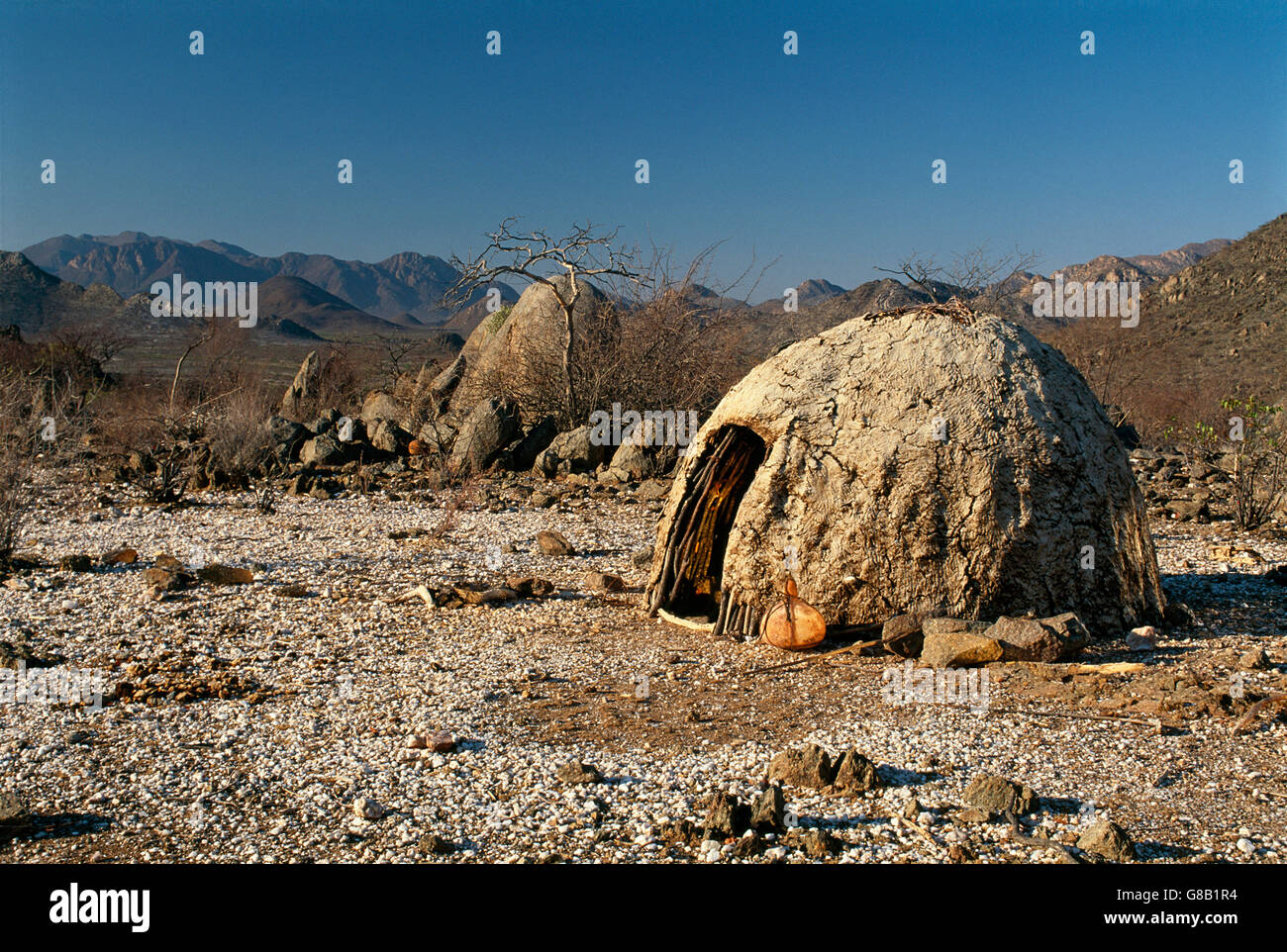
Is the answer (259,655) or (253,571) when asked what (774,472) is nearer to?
(259,655)

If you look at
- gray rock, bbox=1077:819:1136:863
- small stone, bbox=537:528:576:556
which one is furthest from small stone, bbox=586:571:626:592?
gray rock, bbox=1077:819:1136:863

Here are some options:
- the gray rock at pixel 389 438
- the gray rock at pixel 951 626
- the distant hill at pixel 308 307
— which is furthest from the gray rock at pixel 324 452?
the distant hill at pixel 308 307

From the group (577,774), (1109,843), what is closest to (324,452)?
(577,774)

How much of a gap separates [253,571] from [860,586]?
4.76 metres

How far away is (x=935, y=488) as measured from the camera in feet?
18.3

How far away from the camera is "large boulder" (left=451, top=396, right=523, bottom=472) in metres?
13.1

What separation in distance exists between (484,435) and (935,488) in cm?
865

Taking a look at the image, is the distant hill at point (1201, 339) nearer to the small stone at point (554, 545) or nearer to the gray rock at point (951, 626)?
the small stone at point (554, 545)

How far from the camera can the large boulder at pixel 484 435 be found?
42.8 feet

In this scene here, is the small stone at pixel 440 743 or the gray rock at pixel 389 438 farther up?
the gray rock at pixel 389 438

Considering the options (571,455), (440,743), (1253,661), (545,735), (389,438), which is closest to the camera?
(440,743)

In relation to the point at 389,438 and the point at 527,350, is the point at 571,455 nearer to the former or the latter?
the point at 389,438

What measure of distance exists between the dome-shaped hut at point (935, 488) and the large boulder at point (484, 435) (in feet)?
24.2

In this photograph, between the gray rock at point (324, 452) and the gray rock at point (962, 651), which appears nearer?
the gray rock at point (962, 651)
